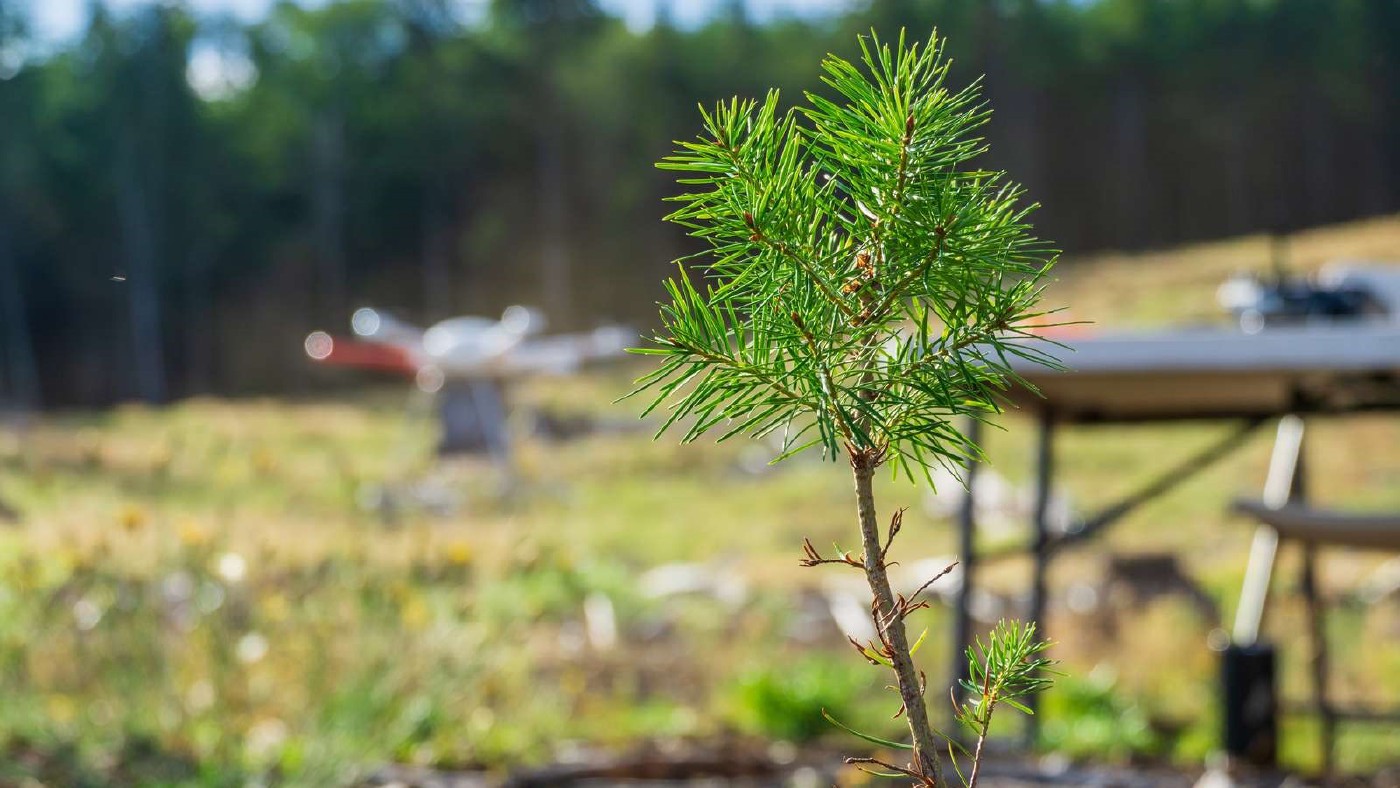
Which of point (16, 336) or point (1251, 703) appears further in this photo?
point (16, 336)

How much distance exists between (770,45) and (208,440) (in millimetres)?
29116

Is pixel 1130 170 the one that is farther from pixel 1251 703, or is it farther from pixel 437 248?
pixel 1251 703

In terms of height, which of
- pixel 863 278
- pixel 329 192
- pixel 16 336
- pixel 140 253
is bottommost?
pixel 16 336

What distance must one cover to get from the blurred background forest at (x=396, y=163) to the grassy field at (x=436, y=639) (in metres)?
21.3

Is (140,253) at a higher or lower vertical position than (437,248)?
higher

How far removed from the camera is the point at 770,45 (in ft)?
104

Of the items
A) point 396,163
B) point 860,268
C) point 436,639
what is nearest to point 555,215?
point 396,163

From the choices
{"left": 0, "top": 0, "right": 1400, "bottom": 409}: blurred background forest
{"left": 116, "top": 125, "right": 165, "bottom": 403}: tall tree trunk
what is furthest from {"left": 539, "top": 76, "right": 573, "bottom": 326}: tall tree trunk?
{"left": 116, "top": 125, "right": 165, "bottom": 403}: tall tree trunk

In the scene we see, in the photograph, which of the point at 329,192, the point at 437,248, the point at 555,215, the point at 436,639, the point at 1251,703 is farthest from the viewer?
the point at 437,248

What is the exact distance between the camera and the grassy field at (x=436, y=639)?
10.9ft

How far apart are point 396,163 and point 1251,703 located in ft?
114

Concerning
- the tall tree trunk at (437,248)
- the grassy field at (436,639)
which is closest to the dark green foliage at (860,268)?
the grassy field at (436,639)

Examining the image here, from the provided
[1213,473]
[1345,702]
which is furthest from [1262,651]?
[1213,473]

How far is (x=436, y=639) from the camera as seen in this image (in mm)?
3662
